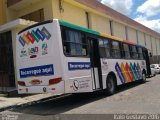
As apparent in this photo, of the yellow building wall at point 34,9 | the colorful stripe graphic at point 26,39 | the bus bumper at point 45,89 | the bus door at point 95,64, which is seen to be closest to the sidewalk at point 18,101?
the bus bumper at point 45,89

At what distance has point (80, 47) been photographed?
37.4 ft

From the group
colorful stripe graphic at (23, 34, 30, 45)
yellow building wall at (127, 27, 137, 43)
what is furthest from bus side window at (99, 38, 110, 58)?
yellow building wall at (127, 27, 137, 43)

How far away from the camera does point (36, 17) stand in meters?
21.5

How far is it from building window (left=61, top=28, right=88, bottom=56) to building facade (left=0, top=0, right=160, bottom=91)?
6.28m

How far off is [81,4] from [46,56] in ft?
43.5

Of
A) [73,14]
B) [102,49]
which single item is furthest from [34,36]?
[73,14]

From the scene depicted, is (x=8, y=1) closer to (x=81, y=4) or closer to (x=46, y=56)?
(x=81, y=4)

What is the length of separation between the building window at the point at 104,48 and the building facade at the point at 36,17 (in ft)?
18.2

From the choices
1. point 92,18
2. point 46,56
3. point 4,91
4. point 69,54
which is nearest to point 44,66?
point 46,56

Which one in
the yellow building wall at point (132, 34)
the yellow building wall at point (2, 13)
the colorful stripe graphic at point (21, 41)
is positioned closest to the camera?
the colorful stripe graphic at point (21, 41)

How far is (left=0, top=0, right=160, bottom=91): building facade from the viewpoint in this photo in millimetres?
17953

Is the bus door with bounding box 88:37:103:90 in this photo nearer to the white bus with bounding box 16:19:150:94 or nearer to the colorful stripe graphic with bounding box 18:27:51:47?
the white bus with bounding box 16:19:150:94

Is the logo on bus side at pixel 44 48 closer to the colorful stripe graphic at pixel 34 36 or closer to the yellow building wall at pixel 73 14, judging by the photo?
the colorful stripe graphic at pixel 34 36

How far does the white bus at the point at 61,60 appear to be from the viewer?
33.0 feet
